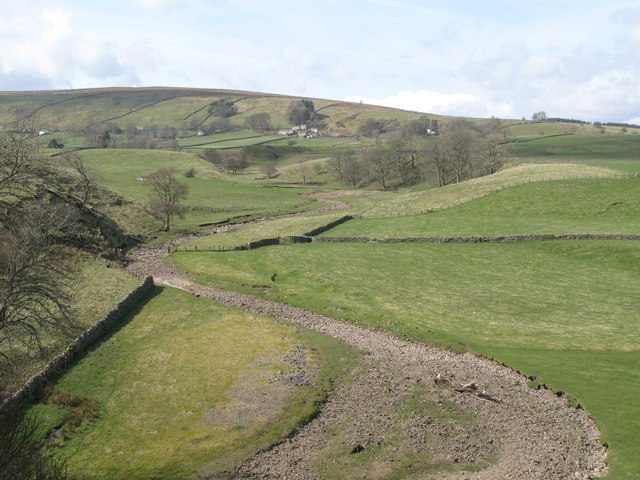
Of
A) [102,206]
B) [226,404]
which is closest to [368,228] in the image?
[102,206]

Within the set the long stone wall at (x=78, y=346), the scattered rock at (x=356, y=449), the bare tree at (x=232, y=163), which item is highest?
the bare tree at (x=232, y=163)

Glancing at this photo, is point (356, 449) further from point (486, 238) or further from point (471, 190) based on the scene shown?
point (471, 190)

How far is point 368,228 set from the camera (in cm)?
7438

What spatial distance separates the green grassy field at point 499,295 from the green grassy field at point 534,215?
7430 millimetres

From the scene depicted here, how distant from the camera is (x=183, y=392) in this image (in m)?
25.8

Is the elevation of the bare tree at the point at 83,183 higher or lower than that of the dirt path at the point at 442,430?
higher

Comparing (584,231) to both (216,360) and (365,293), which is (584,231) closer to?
(365,293)

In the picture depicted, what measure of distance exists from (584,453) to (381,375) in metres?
10.6

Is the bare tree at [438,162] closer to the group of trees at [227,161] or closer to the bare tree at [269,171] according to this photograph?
the bare tree at [269,171]

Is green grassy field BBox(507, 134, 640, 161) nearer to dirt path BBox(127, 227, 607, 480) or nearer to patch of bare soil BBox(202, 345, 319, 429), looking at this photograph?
dirt path BBox(127, 227, 607, 480)

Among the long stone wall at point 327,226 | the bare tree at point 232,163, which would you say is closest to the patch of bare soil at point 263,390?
the long stone wall at point 327,226

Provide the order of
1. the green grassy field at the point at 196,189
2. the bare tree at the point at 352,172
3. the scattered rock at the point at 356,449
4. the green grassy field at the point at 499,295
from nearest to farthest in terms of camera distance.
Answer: the scattered rock at the point at 356,449 < the green grassy field at the point at 499,295 < the green grassy field at the point at 196,189 < the bare tree at the point at 352,172

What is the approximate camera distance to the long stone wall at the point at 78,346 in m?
23.2

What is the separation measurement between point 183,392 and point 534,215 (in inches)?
2514
